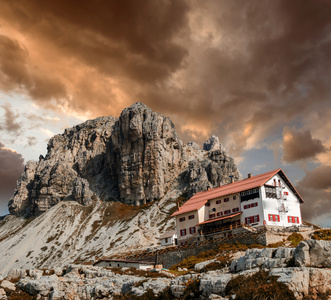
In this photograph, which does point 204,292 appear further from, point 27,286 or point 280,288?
point 27,286

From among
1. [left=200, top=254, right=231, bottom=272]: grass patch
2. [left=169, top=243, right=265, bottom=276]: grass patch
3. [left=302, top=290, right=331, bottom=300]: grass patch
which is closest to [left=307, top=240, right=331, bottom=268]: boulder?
[left=302, top=290, right=331, bottom=300]: grass patch

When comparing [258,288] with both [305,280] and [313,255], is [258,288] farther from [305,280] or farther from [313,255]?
[313,255]

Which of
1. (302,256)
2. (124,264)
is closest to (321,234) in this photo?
(302,256)

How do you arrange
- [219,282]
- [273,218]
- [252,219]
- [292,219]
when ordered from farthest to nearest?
[292,219]
[252,219]
[273,218]
[219,282]

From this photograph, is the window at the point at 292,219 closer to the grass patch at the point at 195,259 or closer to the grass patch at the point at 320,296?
the grass patch at the point at 195,259

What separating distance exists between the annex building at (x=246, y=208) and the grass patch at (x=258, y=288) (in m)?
43.0

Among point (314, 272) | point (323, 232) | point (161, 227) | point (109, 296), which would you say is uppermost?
point (161, 227)

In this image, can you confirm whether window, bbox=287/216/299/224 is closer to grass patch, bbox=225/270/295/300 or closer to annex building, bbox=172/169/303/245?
annex building, bbox=172/169/303/245

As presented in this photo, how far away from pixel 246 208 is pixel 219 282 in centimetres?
4650

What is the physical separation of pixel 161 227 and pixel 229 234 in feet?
313

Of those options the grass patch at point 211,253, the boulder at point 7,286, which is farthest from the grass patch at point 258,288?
the grass patch at point 211,253


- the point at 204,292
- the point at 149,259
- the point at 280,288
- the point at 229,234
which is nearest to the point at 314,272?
the point at 280,288

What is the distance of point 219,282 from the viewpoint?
3359 centimetres

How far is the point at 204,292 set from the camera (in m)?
33.8
